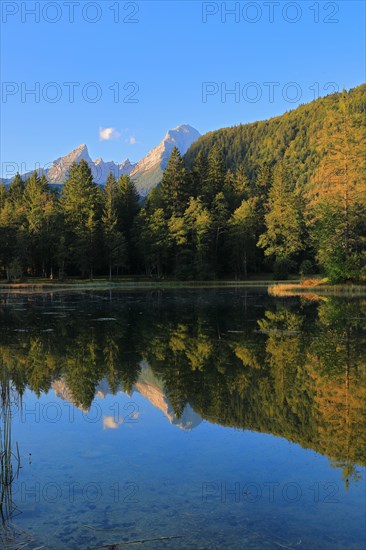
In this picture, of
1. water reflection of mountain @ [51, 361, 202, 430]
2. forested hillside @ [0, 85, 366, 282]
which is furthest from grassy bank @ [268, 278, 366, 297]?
water reflection of mountain @ [51, 361, 202, 430]

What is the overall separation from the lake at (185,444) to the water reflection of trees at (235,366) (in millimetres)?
48

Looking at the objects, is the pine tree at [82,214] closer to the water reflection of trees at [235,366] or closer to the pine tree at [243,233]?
the pine tree at [243,233]

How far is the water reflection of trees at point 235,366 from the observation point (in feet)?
27.1

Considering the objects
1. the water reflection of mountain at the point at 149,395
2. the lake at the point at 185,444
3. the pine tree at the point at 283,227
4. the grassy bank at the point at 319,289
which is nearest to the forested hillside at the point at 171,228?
the pine tree at the point at 283,227

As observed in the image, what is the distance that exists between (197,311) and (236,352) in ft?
43.2

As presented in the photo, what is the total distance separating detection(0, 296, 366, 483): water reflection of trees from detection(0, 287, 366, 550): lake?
5 centimetres

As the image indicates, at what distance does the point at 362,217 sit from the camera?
169 ft

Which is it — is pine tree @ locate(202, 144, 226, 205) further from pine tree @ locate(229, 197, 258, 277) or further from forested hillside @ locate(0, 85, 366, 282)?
pine tree @ locate(229, 197, 258, 277)

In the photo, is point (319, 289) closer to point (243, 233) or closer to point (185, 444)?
point (243, 233)

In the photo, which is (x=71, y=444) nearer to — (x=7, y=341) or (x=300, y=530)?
(x=300, y=530)

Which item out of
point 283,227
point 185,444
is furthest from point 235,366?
point 283,227

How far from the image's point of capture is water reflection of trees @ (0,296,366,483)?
8.25 m

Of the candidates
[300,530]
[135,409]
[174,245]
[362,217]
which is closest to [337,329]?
[135,409]

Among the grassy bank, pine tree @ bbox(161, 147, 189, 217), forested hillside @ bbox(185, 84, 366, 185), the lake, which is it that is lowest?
the lake
